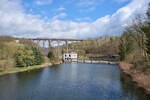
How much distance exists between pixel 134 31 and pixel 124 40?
Answer: 975 centimetres

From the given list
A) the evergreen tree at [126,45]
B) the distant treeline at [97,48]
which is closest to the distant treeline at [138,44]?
the evergreen tree at [126,45]

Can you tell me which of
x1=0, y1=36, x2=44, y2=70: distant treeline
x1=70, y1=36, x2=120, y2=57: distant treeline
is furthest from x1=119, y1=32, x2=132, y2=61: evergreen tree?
x1=70, y1=36, x2=120, y2=57: distant treeline

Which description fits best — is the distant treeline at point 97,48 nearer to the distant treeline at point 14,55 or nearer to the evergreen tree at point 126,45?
the evergreen tree at point 126,45

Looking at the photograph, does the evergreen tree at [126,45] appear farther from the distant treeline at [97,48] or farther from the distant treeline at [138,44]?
the distant treeline at [97,48]

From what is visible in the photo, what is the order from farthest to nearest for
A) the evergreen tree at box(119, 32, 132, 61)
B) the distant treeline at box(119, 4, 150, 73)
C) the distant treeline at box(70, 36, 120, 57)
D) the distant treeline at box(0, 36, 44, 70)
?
the distant treeline at box(70, 36, 120, 57) → the evergreen tree at box(119, 32, 132, 61) → the distant treeline at box(0, 36, 44, 70) → the distant treeline at box(119, 4, 150, 73)

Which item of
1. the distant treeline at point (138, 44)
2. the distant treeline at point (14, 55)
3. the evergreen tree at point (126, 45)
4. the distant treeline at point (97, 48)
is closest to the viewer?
the distant treeline at point (138, 44)

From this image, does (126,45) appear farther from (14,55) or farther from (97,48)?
(97,48)

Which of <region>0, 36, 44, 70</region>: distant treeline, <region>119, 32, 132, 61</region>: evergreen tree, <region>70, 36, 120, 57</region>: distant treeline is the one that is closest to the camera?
<region>0, 36, 44, 70</region>: distant treeline

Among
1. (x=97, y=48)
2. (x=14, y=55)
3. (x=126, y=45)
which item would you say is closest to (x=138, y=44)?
(x=126, y=45)

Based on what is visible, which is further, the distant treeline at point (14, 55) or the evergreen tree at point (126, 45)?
the evergreen tree at point (126, 45)

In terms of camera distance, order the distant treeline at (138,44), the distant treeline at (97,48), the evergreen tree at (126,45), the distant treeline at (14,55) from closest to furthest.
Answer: the distant treeline at (138,44), the distant treeline at (14,55), the evergreen tree at (126,45), the distant treeline at (97,48)

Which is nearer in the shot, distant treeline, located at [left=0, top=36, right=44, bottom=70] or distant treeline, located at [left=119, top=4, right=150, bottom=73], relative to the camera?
distant treeline, located at [left=119, top=4, right=150, bottom=73]

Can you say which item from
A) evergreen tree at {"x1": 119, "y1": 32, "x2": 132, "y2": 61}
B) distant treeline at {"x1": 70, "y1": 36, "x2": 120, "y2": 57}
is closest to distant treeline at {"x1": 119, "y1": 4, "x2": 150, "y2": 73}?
evergreen tree at {"x1": 119, "y1": 32, "x2": 132, "y2": 61}

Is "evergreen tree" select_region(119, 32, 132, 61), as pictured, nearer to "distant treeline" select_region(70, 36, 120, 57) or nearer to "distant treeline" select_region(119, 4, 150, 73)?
"distant treeline" select_region(119, 4, 150, 73)
